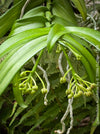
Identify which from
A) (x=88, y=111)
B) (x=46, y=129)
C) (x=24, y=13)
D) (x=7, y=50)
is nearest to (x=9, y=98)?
(x=46, y=129)

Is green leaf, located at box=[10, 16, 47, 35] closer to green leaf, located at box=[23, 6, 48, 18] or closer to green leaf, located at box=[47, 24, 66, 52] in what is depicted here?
A: green leaf, located at box=[23, 6, 48, 18]

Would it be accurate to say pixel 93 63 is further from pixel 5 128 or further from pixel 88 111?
pixel 5 128

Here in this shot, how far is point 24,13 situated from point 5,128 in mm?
716

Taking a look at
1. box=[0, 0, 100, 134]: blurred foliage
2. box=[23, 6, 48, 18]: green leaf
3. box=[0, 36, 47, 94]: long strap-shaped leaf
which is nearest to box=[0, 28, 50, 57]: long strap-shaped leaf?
box=[0, 36, 47, 94]: long strap-shaped leaf

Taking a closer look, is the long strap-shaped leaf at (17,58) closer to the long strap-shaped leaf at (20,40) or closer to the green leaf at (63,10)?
the long strap-shaped leaf at (20,40)

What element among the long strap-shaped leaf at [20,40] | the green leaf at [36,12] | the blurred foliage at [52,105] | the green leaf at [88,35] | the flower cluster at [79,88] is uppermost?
the long strap-shaped leaf at [20,40]

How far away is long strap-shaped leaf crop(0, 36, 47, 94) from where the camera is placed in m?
0.38

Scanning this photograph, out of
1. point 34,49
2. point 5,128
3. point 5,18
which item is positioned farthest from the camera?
point 5,128

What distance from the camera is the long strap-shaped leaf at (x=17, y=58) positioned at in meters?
0.38

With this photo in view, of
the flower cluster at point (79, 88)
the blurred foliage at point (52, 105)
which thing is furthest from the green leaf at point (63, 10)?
the flower cluster at point (79, 88)

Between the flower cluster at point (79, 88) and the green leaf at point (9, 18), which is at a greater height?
the green leaf at point (9, 18)

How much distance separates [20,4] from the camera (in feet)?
2.13

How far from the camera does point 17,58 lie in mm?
390

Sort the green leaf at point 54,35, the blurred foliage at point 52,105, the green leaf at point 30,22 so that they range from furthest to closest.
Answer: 1. the blurred foliage at point 52,105
2. the green leaf at point 30,22
3. the green leaf at point 54,35
